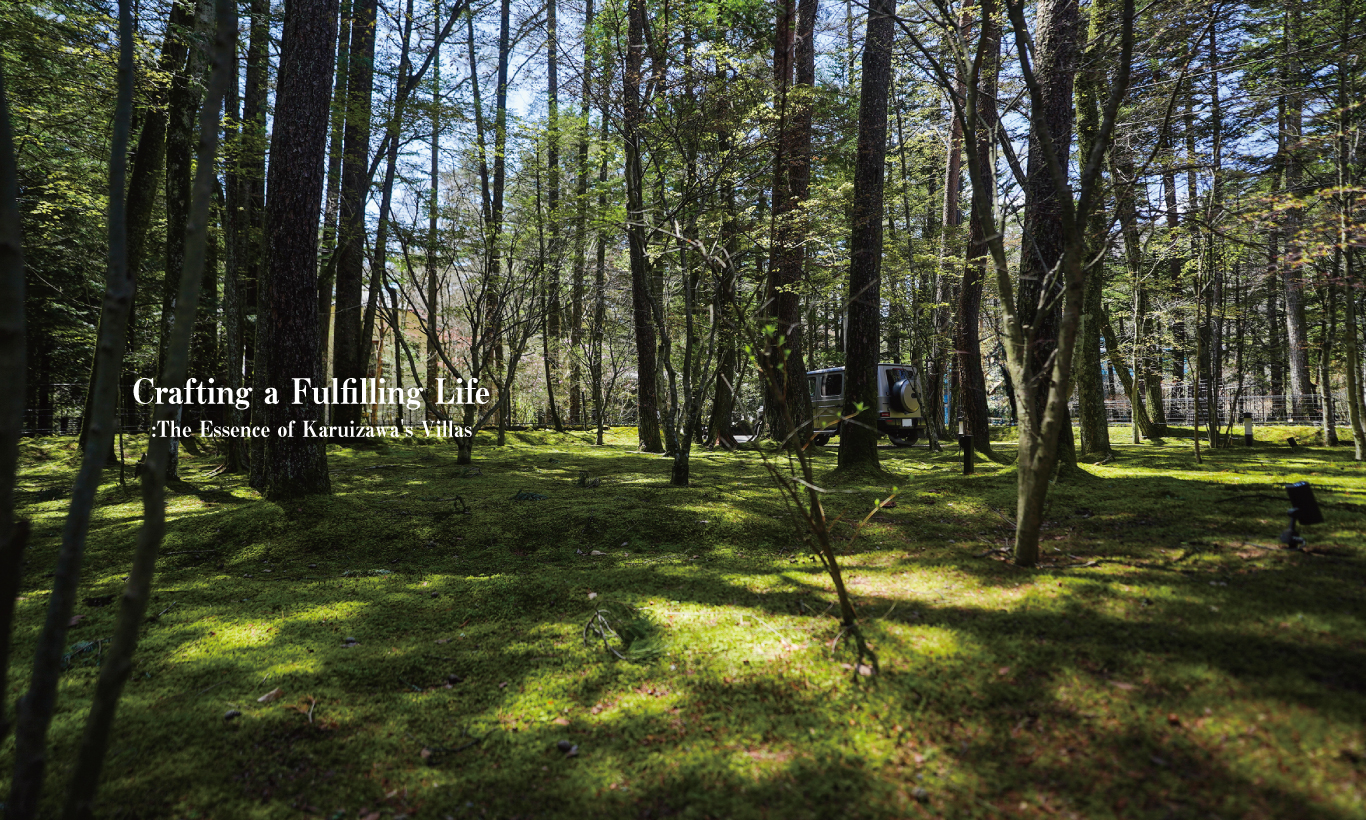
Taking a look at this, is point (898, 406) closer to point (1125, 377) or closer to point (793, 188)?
point (1125, 377)

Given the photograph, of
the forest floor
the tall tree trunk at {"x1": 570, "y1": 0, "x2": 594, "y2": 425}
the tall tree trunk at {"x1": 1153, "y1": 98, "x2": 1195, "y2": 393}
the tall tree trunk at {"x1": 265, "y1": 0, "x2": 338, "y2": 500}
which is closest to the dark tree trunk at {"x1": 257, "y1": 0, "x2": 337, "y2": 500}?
the tall tree trunk at {"x1": 265, "y1": 0, "x2": 338, "y2": 500}

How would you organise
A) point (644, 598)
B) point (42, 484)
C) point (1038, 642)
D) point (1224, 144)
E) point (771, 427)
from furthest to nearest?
point (771, 427) < point (42, 484) < point (1224, 144) < point (644, 598) < point (1038, 642)

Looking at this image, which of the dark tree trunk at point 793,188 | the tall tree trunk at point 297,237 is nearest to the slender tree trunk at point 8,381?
the tall tree trunk at point 297,237

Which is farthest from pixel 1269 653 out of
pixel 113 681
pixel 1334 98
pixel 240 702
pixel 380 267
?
pixel 380 267

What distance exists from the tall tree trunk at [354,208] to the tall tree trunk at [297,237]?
13.4 feet

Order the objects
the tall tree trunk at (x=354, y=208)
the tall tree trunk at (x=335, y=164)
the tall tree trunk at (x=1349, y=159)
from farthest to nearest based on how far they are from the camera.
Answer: the tall tree trunk at (x=354, y=208)
the tall tree trunk at (x=335, y=164)
the tall tree trunk at (x=1349, y=159)

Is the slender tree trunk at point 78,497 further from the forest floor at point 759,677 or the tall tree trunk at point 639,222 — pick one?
the tall tree trunk at point 639,222

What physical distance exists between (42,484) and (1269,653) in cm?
1140

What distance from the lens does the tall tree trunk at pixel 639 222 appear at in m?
6.36

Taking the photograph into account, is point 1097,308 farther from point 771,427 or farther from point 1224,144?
point 771,427

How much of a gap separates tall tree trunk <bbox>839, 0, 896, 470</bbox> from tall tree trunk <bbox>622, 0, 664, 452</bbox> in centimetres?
234

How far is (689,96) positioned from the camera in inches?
251

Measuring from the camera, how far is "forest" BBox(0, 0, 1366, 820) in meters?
1.61

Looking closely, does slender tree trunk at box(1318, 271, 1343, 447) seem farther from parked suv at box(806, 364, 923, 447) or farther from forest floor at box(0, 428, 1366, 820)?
parked suv at box(806, 364, 923, 447)
